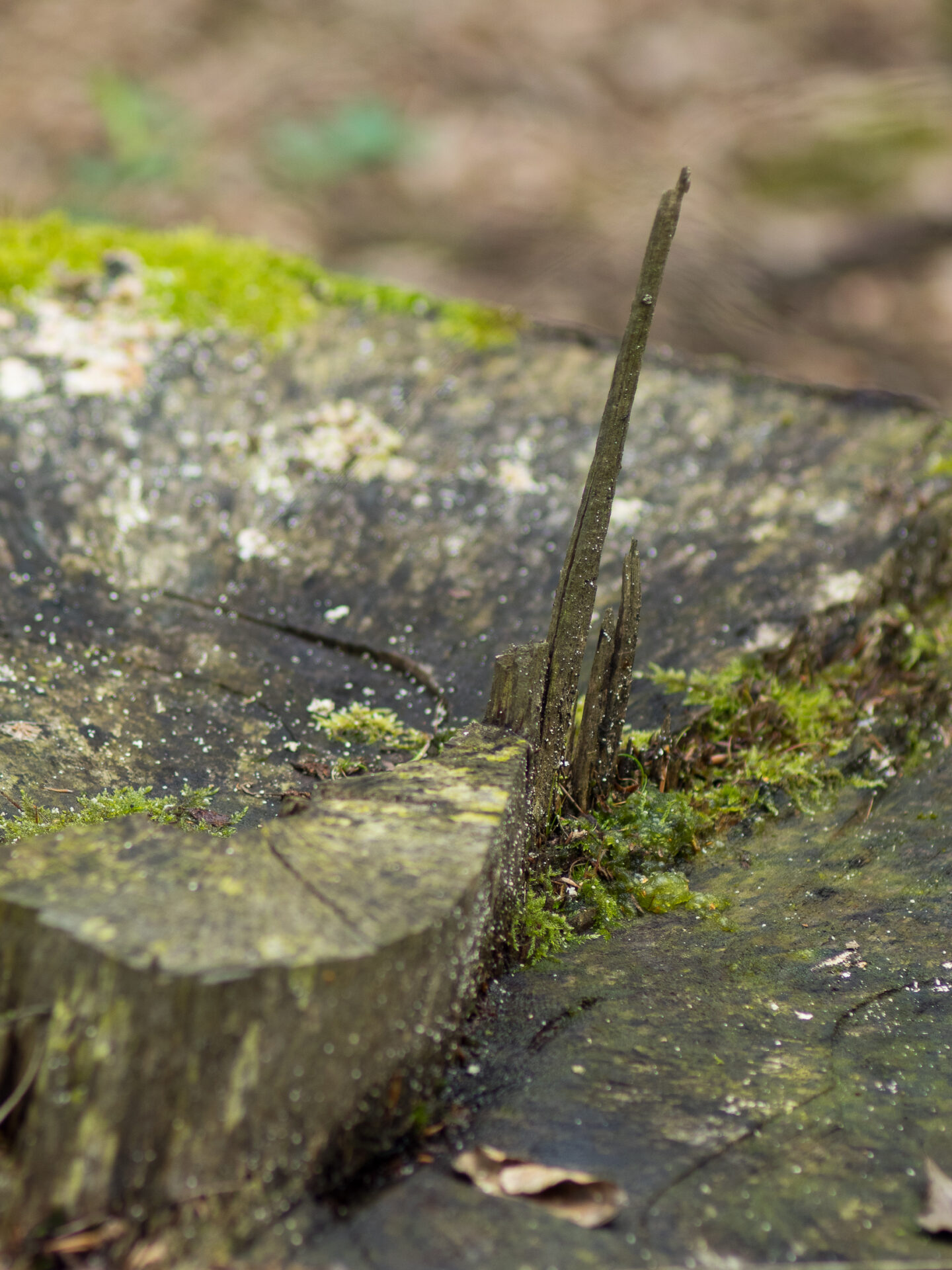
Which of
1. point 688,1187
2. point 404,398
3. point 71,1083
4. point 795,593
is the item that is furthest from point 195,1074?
point 404,398

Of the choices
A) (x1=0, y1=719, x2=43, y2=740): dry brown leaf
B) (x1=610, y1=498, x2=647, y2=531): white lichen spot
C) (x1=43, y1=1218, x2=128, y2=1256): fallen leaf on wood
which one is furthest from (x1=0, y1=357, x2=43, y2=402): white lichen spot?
(x1=43, y1=1218, x2=128, y2=1256): fallen leaf on wood

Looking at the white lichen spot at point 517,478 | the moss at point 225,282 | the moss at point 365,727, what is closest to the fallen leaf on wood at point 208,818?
the moss at point 365,727

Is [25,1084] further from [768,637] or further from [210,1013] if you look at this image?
[768,637]

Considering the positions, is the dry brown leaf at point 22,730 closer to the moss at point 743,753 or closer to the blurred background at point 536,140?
the moss at point 743,753

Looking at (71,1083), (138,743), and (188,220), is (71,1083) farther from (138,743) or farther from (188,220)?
(188,220)

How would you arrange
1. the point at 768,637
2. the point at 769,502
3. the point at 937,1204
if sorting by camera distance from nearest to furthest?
the point at 937,1204, the point at 768,637, the point at 769,502

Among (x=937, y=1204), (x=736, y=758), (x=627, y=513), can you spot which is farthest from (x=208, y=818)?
(x=627, y=513)
